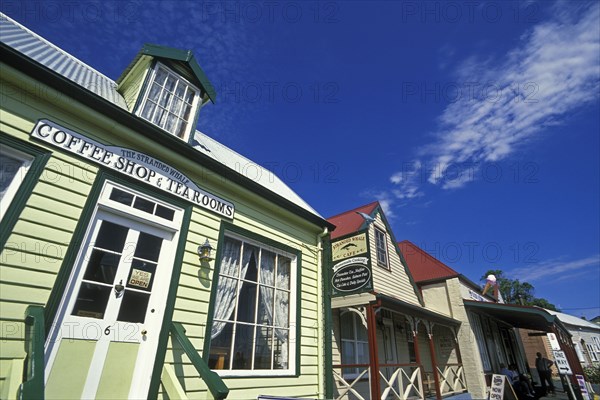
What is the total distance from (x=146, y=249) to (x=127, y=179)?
93 centimetres

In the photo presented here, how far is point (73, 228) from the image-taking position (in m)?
3.43

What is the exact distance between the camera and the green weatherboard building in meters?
3.09

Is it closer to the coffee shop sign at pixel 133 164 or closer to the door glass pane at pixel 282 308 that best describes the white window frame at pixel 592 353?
the door glass pane at pixel 282 308

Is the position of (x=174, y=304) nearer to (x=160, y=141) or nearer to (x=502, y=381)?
(x=160, y=141)

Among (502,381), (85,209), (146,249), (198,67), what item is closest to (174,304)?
(146,249)

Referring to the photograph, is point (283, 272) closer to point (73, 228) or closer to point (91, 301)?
point (91, 301)

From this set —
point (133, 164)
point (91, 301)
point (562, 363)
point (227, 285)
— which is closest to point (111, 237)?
point (91, 301)

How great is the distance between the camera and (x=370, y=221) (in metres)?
11.7

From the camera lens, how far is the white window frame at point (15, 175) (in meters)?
3.09

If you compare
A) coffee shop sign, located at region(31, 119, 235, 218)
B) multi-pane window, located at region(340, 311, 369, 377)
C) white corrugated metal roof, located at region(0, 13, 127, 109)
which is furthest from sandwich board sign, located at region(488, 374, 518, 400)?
white corrugated metal roof, located at region(0, 13, 127, 109)

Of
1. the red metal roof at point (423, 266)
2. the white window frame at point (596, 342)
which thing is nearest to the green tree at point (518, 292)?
the white window frame at point (596, 342)

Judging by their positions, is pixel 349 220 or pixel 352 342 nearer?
pixel 352 342

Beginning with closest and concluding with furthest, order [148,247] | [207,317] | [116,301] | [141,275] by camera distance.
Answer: [116,301] < [141,275] < [148,247] < [207,317]

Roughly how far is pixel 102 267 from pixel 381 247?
10256 mm
